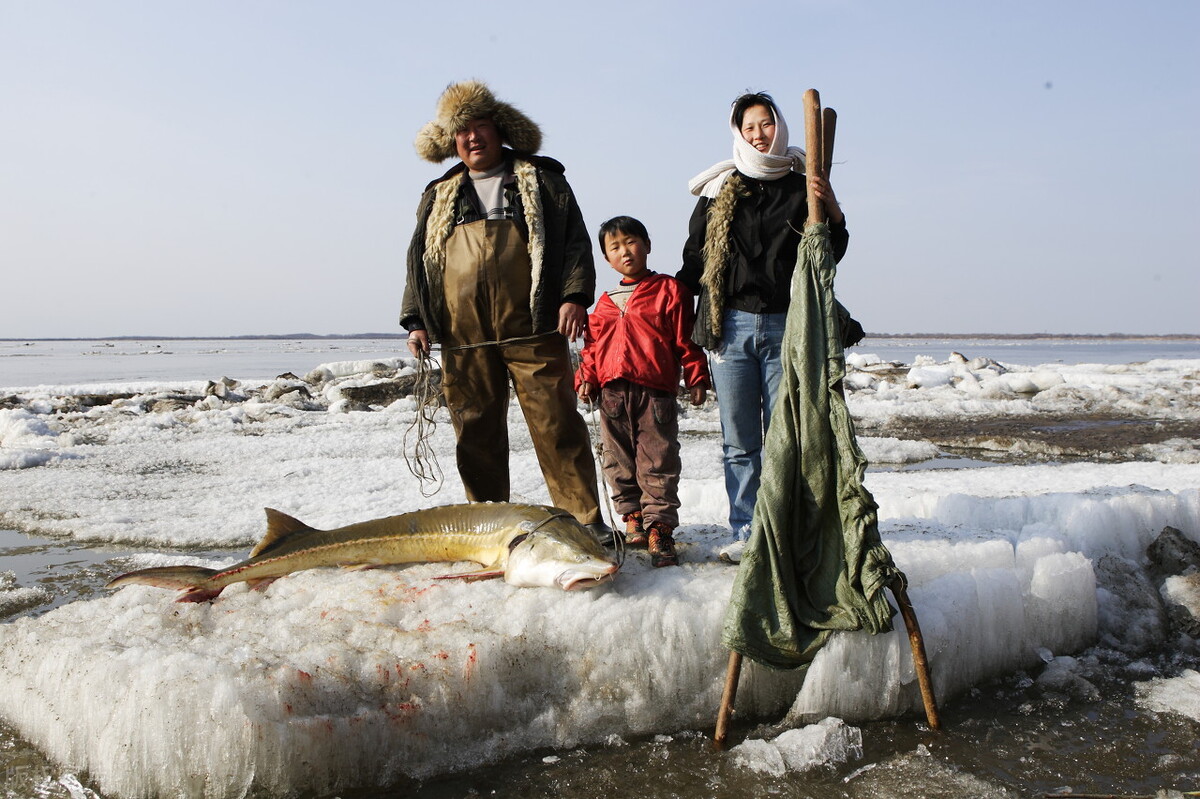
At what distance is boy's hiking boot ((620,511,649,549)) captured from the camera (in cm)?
399

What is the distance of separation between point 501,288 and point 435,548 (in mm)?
1317

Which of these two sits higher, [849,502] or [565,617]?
[849,502]

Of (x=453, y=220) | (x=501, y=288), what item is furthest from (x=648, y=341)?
(x=453, y=220)

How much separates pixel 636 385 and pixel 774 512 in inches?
49.5

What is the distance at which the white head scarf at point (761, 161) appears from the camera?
3900 millimetres

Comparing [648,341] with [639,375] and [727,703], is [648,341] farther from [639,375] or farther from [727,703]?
[727,703]

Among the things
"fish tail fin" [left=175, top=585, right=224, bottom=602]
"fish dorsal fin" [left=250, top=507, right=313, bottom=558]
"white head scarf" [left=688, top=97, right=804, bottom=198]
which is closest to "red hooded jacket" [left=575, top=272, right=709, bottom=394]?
"white head scarf" [left=688, top=97, right=804, bottom=198]

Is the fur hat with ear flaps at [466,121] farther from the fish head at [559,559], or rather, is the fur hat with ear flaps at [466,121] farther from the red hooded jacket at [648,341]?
the fish head at [559,559]

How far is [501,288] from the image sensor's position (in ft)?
13.5

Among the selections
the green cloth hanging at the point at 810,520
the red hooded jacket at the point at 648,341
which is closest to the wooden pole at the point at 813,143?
the green cloth hanging at the point at 810,520

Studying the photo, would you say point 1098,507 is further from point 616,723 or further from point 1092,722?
point 616,723

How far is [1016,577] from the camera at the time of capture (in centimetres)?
363

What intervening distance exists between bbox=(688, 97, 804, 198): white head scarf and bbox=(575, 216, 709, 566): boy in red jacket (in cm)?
48

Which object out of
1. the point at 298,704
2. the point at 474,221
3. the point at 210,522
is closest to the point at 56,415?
the point at 210,522
